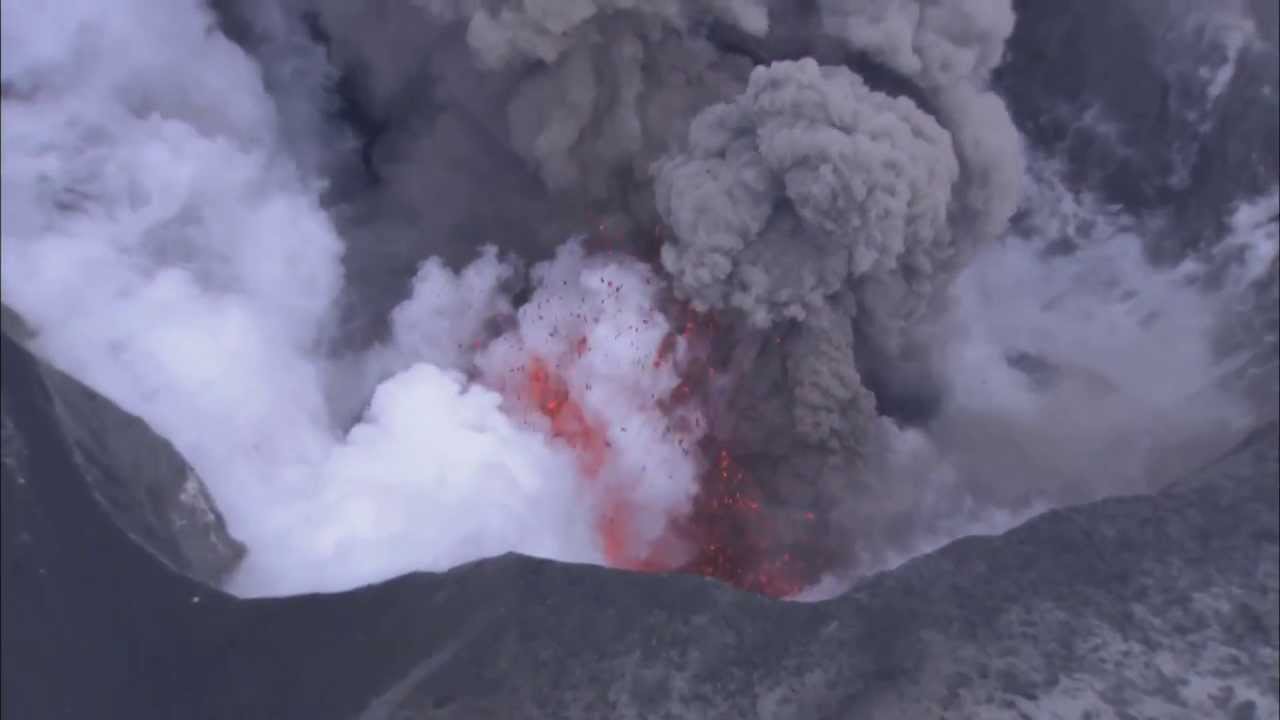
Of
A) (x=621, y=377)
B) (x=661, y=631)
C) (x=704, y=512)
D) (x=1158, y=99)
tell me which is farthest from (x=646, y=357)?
(x=1158, y=99)

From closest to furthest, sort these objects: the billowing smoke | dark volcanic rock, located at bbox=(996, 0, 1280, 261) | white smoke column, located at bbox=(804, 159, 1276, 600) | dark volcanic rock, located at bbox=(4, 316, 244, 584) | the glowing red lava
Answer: dark volcanic rock, located at bbox=(4, 316, 244, 584)
the billowing smoke
white smoke column, located at bbox=(804, 159, 1276, 600)
dark volcanic rock, located at bbox=(996, 0, 1280, 261)
the glowing red lava

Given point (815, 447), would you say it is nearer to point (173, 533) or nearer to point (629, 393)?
point (629, 393)

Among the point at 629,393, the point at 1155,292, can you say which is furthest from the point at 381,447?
the point at 1155,292

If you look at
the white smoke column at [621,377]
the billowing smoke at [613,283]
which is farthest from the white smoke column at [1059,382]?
the white smoke column at [621,377]

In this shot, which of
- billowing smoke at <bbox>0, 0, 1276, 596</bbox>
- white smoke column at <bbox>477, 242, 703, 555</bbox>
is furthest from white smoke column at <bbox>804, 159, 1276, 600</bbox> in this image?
white smoke column at <bbox>477, 242, 703, 555</bbox>

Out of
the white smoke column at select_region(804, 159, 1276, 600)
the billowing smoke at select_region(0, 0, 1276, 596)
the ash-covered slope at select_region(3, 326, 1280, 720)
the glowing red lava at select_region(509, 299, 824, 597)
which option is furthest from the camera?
the glowing red lava at select_region(509, 299, 824, 597)

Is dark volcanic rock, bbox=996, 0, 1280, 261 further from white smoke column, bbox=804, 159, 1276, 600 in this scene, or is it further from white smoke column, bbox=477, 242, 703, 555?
white smoke column, bbox=477, 242, 703, 555

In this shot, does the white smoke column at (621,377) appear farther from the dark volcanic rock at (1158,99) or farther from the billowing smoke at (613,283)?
the dark volcanic rock at (1158,99)

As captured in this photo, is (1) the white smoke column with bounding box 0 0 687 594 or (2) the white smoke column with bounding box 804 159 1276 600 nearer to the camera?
(1) the white smoke column with bounding box 0 0 687 594
